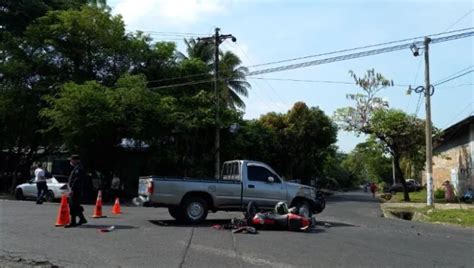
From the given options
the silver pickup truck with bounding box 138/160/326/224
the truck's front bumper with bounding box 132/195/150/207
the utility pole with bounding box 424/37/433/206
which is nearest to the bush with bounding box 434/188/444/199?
the utility pole with bounding box 424/37/433/206

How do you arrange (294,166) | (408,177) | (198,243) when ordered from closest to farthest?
(198,243)
(294,166)
(408,177)

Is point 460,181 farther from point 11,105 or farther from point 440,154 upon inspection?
point 11,105

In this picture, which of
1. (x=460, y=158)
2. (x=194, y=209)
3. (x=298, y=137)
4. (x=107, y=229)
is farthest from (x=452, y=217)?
(x=298, y=137)

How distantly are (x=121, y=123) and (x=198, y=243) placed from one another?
17.9 meters

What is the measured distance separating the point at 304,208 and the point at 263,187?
5.11 ft

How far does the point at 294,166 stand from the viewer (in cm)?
4653

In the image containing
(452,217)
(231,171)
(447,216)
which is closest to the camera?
(231,171)

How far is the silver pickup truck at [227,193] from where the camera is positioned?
16.3 m

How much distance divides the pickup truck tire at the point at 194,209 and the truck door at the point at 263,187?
4.52 ft

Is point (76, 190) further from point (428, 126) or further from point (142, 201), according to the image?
point (428, 126)

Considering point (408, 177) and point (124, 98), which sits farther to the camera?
point (408, 177)

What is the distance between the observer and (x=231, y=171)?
60.3 ft

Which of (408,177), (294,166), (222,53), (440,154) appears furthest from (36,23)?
(408,177)

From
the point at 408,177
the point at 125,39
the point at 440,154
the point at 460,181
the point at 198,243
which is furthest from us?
the point at 408,177
